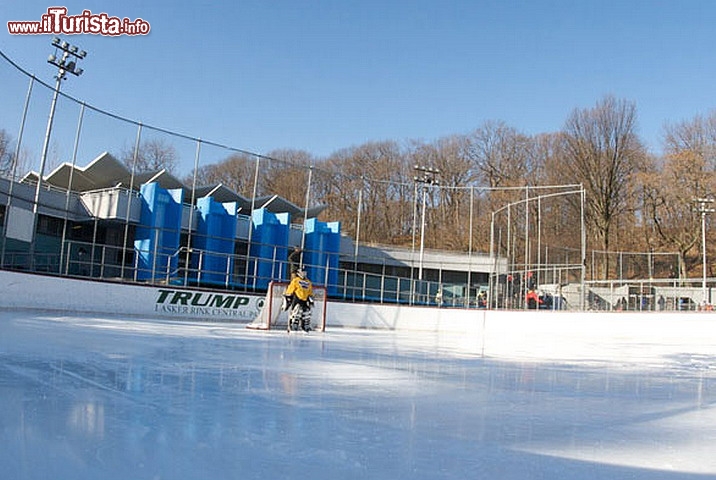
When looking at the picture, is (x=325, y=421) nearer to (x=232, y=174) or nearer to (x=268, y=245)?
(x=268, y=245)

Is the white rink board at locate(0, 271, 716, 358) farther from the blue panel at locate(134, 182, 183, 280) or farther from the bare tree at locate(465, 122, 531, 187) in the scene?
the bare tree at locate(465, 122, 531, 187)

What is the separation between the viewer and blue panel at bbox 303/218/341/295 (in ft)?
68.6

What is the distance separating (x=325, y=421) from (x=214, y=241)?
17.7 m

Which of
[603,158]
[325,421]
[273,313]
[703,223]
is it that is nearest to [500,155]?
[603,158]

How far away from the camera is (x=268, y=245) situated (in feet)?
65.2

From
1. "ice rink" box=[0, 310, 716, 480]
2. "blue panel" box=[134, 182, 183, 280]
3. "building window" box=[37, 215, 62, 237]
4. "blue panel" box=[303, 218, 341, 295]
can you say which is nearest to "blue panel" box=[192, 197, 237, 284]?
"blue panel" box=[134, 182, 183, 280]

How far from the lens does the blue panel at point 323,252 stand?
20906 millimetres

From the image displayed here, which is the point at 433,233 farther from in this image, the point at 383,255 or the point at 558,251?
the point at 558,251

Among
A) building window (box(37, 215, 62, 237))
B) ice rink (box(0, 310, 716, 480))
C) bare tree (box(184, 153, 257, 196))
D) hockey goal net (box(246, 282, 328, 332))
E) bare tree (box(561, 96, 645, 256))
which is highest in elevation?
bare tree (box(561, 96, 645, 256))

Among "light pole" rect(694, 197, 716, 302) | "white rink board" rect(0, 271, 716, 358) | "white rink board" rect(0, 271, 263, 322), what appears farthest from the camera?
"light pole" rect(694, 197, 716, 302)

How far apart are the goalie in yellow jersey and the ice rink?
16.9 feet

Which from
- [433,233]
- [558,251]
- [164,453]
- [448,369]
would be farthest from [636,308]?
[164,453]

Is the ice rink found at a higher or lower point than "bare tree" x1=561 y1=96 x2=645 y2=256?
lower

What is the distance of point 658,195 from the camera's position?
110 ft
